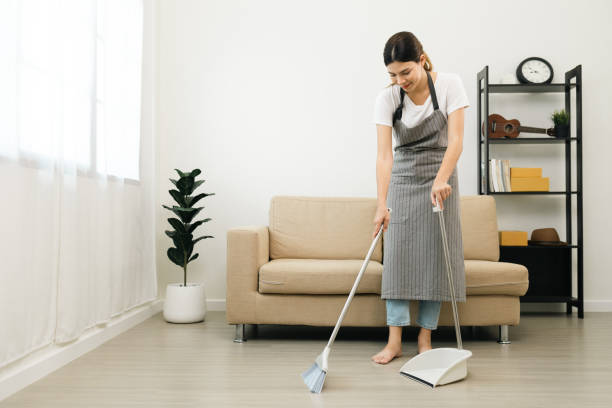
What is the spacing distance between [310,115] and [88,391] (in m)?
2.33

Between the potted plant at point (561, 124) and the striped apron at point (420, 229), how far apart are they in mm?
1563

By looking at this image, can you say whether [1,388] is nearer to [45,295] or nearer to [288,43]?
[45,295]

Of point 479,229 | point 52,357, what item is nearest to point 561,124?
point 479,229

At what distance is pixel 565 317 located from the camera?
329cm

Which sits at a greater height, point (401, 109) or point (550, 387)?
point (401, 109)

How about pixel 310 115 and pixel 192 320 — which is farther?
pixel 310 115

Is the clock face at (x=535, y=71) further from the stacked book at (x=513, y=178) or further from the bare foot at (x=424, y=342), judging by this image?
the bare foot at (x=424, y=342)

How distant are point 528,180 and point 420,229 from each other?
1.47 metres

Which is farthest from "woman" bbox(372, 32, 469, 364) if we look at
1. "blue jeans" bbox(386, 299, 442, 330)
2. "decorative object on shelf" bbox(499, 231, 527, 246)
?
"decorative object on shelf" bbox(499, 231, 527, 246)

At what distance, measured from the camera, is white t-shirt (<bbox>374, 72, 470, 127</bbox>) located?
2100 millimetres

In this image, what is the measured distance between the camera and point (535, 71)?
11.3ft

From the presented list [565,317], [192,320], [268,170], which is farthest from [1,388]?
[565,317]

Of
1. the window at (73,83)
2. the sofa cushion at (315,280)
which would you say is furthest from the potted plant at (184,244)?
the sofa cushion at (315,280)

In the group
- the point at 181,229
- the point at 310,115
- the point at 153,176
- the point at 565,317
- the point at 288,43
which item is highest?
the point at 288,43
